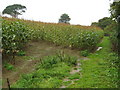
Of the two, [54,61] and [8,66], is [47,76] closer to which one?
[54,61]

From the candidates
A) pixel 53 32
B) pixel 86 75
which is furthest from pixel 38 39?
pixel 86 75

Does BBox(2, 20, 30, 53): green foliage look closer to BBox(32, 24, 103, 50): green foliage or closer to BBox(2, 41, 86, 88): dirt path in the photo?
BBox(2, 41, 86, 88): dirt path

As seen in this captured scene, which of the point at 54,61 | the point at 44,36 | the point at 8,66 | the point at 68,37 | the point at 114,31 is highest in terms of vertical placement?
the point at 114,31

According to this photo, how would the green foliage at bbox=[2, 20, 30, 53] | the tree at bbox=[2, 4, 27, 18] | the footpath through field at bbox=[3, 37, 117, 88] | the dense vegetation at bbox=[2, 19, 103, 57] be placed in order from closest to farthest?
the footpath through field at bbox=[3, 37, 117, 88]
the green foliage at bbox=[2, 20, 30, 53]
the dense vegetation at bbox=[2, 19, 103, 57]
the tree at bbox=[2, 4, 27, 18]

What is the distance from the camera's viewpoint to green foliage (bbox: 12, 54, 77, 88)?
717 centimetres

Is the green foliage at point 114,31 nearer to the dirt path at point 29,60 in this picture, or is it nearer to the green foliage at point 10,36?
the dirt path at point 29,60

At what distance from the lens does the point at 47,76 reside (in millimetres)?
8117

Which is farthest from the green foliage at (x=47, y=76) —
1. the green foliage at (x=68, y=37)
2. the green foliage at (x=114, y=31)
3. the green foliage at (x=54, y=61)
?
the green foliage at (x=68, y=37)

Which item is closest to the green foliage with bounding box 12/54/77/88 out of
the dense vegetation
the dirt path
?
the dirt path

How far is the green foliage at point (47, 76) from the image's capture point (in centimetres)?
717

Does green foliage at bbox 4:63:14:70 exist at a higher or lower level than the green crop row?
lower

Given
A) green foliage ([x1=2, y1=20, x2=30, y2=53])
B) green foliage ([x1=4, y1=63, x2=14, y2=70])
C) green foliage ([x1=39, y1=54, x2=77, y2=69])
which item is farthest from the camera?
green foliage ([x1=2, y1=20, x2=30, y2=53])

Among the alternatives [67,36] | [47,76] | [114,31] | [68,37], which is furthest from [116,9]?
[67,36]

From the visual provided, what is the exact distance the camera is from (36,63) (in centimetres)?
1062
